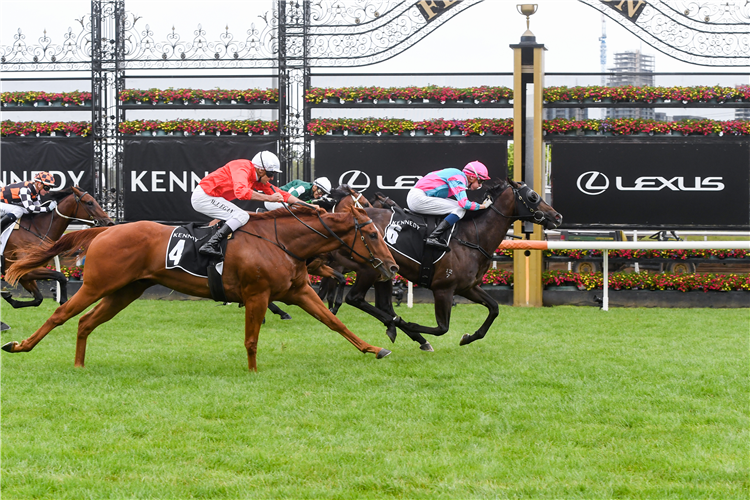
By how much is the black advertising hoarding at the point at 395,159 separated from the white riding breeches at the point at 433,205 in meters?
4.07

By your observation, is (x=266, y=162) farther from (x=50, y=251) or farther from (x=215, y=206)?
(x=50, y=251)

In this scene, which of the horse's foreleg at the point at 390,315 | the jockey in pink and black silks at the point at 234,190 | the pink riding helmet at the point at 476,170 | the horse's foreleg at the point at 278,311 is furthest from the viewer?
the horse's foreleg at the point at 278,311

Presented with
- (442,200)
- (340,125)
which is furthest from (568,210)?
(442,200)

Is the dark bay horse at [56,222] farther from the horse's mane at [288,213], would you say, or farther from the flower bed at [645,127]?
the flower bed at [645,127]

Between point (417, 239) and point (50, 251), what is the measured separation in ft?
10.5

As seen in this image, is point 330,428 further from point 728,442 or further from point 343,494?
point 728,442

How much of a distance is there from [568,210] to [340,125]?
359 cm

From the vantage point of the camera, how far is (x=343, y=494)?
3.54 meters

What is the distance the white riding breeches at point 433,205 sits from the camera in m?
7.66

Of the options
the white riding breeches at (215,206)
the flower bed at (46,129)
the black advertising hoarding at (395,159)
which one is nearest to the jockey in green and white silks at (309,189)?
the white riding breeches at (215,206)

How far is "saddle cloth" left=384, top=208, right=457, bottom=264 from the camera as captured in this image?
24.8 feet

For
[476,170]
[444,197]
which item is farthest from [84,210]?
[476,170]

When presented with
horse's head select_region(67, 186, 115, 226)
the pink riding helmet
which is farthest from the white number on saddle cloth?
horse's head select_region(67, 186, 115, 226)

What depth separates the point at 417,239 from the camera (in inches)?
299
